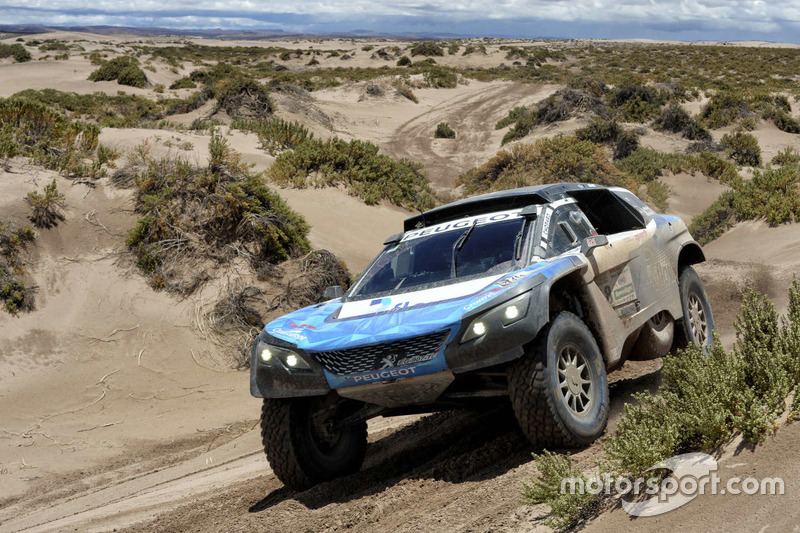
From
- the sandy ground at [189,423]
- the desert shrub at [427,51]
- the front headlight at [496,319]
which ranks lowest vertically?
the sandy ground at [189,423]

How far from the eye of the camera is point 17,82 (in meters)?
45.1

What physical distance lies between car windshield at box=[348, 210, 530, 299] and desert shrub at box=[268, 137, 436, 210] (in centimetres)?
1098

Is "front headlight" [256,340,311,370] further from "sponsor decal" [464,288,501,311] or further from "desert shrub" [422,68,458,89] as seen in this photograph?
"desert shrub" [422,68,458,89]

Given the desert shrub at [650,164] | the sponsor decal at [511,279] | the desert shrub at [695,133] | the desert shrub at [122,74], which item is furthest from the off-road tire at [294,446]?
the desert shrub at [122,74]

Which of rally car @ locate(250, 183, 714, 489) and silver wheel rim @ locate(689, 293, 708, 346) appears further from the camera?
silver wheel rim @ locate(689, 293, 708, 346)

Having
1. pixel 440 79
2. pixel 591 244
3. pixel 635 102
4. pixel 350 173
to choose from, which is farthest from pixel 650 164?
pixel 440 79

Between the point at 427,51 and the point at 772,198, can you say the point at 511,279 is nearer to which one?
the point at 772,198

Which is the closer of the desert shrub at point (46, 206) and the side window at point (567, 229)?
the side window at point (567, 229)

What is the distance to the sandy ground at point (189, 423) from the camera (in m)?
5.04

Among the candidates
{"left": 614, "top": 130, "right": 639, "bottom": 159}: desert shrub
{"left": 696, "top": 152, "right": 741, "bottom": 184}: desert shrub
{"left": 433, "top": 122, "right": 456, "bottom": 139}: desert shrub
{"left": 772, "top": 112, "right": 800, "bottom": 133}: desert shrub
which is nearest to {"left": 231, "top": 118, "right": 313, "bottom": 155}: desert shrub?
{"left": 614, "top": 130, "right": 639, "bottom": 159}: desert shrub

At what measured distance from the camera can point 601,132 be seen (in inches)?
1059

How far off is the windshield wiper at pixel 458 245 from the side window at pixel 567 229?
614 mm

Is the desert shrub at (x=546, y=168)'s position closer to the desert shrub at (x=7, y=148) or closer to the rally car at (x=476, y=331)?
the desert shrub at (x=7, y=148)

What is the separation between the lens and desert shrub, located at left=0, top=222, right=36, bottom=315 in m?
11.4
